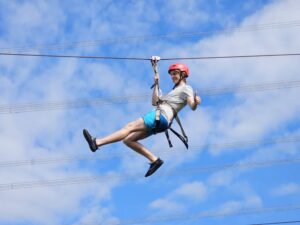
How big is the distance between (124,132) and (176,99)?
3.28 feet

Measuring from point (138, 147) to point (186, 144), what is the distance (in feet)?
2.61

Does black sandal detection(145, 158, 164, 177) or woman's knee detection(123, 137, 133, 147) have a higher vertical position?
woman's knee detection(123, 137, 133, 147)

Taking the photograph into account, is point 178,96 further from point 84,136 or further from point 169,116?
point 84,136

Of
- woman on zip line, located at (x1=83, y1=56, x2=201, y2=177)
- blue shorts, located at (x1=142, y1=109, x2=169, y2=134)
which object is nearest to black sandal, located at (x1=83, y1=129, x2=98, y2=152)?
woman on zip line, located at (x1=83, y1=56, x2=201, y2=177)

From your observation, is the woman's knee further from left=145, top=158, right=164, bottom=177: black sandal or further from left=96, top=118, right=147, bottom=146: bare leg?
left=145, top=158, right=164, bottom=177: black sandal

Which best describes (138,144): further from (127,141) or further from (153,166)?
(153,166)

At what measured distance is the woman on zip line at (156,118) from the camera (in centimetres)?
962

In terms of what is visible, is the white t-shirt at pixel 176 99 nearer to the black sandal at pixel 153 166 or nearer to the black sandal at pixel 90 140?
the black sandal at pixel 153 166

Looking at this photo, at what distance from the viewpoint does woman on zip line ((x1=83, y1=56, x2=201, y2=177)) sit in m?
9.62

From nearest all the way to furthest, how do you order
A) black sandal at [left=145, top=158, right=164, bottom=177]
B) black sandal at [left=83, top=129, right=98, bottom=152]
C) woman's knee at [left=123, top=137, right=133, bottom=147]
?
1. black sandal at [left=83, top=129, right=98, bottom=152]
2. woman's knee at [left=123, top=137, right=133, bottom=147]
3. black sandal at [left=145, top=158, right=164, bottom=177]

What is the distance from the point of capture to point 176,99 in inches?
386

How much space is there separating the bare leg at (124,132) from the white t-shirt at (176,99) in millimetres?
427

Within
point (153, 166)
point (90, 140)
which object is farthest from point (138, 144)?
point (90, 140)

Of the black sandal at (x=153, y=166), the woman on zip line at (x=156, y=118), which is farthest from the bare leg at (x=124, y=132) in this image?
the black sandal at (x=153, y=166)
